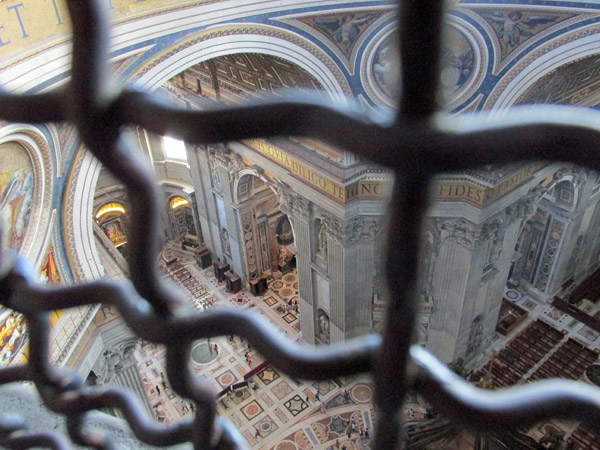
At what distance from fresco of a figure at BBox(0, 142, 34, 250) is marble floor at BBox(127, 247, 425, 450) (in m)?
7.80

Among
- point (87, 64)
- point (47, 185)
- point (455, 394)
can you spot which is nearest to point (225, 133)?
point (87, 64)

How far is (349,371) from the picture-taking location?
1.49 m

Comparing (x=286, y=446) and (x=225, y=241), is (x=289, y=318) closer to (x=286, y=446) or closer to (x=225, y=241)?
(x=225, y=241)

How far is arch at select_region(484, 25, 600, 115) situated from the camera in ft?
33.1

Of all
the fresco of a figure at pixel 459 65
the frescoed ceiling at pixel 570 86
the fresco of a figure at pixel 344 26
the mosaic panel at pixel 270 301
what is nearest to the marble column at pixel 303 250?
the mosaic panel at pixel 270 301

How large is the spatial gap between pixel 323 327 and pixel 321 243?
2811mm

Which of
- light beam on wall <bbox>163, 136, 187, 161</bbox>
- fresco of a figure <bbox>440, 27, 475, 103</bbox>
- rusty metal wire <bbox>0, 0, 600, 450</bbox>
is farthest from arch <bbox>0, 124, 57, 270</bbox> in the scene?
light beam on wall <bbox>163, 136, 187, 161</bbox>

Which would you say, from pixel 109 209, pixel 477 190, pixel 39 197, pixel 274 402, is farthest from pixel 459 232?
pixel 109 209

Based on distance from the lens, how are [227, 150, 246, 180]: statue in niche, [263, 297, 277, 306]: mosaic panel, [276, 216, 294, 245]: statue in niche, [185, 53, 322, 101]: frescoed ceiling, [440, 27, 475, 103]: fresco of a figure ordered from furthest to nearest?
[276, 216, 294, 245]: statue in niche, [263, 297, 277, 306]: mosaic panel, [227, 150, 246, 180]: statue in niche, [185, 53, 322, 101]: frescoed ceiling, [440, 27, 475, 103]: fresco of a figure

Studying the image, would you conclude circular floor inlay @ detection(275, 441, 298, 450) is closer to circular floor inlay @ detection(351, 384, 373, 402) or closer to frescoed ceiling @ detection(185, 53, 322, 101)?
circular floor inlay @ detection(351, 384, 373, 402)

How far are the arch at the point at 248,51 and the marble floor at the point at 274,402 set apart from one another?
7.04m

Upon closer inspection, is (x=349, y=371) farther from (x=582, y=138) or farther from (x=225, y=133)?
(x=582, y=138)

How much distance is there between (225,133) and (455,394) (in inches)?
33.0

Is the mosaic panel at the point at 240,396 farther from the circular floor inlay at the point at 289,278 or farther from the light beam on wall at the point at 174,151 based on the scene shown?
the light beam on wall at the point at 174,151
